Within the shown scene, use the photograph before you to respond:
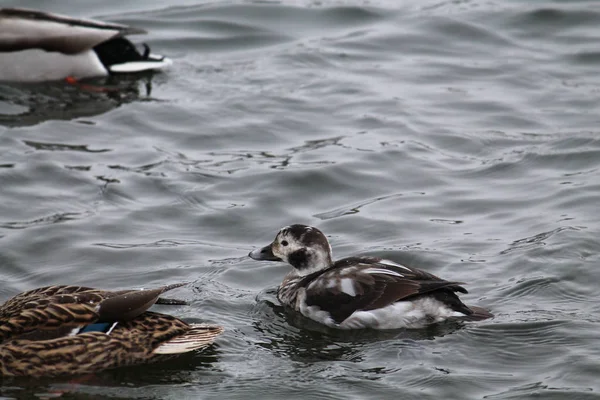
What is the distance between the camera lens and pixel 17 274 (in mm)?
9898

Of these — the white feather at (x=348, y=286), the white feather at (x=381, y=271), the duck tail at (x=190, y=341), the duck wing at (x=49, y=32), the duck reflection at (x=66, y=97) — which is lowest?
the duck tail at (x=190, y=341)

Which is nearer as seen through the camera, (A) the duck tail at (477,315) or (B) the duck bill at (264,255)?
(A) the duck tail at (477,315)

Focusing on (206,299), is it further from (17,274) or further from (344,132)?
(344,132)

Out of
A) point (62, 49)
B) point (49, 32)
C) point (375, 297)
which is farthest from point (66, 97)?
point (375, 297)

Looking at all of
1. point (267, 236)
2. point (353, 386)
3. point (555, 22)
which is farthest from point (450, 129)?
point (353, 386)

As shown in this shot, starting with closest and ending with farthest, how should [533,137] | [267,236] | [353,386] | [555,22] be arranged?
1. [353,386]
2. [267,236]
3. [533,137]
4. [555,22]

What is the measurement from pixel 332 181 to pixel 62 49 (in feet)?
16.3

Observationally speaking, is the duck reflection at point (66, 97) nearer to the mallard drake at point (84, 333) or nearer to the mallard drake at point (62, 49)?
the mallard drake at point (62, 49)

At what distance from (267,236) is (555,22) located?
860 centimetres

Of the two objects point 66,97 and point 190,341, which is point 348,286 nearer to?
point 190,341

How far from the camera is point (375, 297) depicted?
8953 mm

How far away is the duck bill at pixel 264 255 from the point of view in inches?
390

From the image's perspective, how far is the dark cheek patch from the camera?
9.73 m

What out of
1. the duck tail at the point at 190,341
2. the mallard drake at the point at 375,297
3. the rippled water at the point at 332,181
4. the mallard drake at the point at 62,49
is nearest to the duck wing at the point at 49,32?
the mallard drake at the point at 62,49
